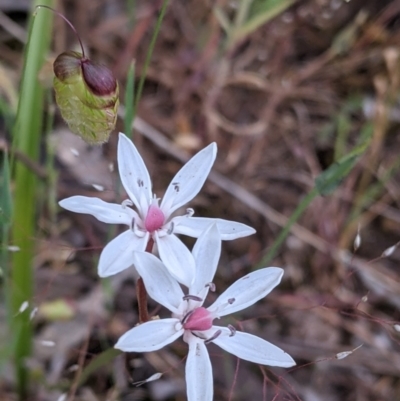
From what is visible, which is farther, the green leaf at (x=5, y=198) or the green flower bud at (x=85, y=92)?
the green leaf at (x=5, y=198)

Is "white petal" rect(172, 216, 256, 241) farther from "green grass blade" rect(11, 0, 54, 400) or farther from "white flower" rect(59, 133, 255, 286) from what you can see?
"green grass blade" rect(11, 0, 54, 400)

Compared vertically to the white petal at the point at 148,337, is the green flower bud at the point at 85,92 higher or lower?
higher

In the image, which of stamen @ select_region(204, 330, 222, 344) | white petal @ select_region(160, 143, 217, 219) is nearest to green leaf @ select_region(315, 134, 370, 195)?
white petal @ select_region(160, 143, 217, 219)

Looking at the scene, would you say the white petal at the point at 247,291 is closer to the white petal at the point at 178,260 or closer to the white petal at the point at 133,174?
the white petal at the point at 178,260

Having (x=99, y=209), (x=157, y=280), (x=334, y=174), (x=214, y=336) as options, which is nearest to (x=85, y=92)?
(x=99, y=209)

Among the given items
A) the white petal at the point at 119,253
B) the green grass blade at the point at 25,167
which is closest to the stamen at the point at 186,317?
the white petal at the point at 119,253

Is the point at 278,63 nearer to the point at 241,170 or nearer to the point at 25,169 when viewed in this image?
the point at 241,170

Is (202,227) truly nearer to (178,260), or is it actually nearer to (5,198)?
(178,260)

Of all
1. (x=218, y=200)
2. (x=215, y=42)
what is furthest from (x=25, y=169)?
(x=215, y=42)
